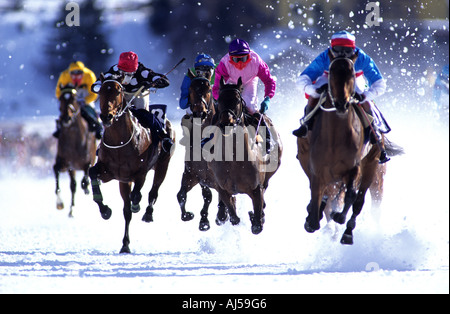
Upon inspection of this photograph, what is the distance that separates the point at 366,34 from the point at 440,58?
2378 millimetres

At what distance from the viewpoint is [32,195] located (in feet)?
54.9

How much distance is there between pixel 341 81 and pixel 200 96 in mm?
1942

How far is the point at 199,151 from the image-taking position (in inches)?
367

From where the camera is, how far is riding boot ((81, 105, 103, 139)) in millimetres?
11133

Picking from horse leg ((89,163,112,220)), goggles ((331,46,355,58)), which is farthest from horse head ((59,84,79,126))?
goggles ((331,46,355,58))

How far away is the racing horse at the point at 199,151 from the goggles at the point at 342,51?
163 cm

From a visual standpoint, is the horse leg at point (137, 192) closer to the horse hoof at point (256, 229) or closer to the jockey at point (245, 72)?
the jockey at point (245, 72)

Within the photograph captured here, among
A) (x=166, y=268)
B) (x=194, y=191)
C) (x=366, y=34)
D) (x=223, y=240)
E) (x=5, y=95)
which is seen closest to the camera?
(x=166, y=268)

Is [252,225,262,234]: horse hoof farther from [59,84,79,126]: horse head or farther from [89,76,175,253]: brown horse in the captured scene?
[59,84,79,126]: horse head

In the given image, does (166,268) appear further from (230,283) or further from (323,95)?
(323,95)

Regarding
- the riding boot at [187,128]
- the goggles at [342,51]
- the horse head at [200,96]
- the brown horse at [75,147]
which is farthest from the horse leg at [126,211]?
the goggles at [342,51]

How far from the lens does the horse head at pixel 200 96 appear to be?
324 inches

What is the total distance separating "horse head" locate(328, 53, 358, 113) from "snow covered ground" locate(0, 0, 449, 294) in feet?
4.99

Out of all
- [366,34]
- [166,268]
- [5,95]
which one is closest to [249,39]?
[366,34]
